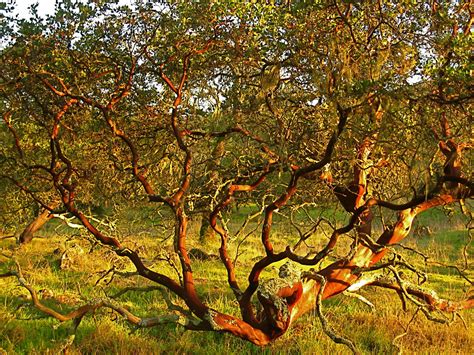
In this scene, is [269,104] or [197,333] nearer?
[269,104]

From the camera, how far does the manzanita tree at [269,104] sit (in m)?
5.17

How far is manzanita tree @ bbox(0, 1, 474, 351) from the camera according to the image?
517cm

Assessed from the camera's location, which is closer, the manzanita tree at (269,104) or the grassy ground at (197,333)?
the manzanita tree at (269,104)

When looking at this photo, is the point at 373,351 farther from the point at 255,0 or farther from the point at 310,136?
the point at 255,0

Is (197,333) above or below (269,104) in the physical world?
below

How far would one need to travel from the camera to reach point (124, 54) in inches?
253

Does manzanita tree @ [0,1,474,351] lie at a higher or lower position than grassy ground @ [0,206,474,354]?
higher

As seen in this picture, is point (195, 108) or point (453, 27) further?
point (195, 108)

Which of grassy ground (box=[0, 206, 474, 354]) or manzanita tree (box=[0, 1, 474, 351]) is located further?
grassy ground (box=[0, 206, 474, 354])

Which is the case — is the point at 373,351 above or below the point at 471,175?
below

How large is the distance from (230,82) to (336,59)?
279cm

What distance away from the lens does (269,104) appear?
5805 mm

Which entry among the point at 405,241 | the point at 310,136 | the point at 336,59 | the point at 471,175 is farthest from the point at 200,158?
the point at 405,241

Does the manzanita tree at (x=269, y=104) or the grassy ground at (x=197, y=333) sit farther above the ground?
the manzanita tree at (x=269, y=104)
